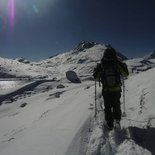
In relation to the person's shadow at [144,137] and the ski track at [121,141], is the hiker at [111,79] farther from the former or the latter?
the person's shadow at [144,137]

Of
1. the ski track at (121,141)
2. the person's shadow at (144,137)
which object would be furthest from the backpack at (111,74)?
the person's shadow at (144,137)

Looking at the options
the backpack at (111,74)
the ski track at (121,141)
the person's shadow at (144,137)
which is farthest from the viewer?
the backpack at (111,74)

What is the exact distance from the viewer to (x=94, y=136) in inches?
293

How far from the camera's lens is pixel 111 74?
Result: 27.6ft

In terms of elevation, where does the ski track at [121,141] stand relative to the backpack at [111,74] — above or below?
below

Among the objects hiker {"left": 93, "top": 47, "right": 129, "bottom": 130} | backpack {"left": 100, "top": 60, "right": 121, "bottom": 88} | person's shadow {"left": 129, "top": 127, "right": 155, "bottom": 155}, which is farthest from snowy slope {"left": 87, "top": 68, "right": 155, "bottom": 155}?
backpack {"left": 100, "top": 60, "right": 121, "bottom": 88}

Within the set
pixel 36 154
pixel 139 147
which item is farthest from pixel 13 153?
pixel 139 147

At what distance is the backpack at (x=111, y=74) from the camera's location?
27.6 ft

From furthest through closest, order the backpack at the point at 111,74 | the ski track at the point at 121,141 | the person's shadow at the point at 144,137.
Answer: the backpack at the point at 111,74 < the person's shadow at the point at 144,137 < the ski track at the point at 121,141

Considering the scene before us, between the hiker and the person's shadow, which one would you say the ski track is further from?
the hiker

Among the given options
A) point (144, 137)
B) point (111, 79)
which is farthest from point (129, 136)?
point (111, 79)

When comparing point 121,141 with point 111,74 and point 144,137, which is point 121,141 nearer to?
point 144,137

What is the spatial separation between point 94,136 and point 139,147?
1.47m

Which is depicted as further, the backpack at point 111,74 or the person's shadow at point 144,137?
the backpack at point 111,74
